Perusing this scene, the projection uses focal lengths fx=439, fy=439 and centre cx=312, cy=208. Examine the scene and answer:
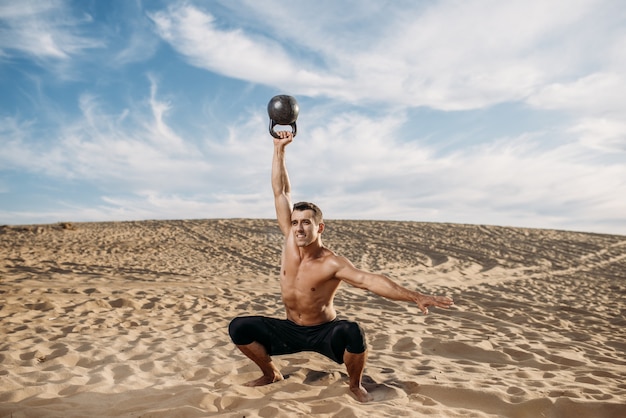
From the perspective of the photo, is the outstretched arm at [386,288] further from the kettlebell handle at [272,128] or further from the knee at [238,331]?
the kettlebell handle at [272,128]

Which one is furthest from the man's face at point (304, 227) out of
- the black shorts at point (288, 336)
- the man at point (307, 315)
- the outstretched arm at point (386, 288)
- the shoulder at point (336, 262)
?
the black shorts at point (288, 336)

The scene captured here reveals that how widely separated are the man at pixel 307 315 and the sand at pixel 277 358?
0.28 metres

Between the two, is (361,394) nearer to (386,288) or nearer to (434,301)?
(386,288)

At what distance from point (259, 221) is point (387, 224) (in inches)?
281

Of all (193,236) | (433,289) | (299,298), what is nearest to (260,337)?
(299,298)

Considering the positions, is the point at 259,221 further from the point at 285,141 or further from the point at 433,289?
the point at 285,141

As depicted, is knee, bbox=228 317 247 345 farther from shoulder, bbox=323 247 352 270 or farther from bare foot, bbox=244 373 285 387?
shoulder, bbox=323 247 352 270

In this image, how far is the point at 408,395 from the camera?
3477 mm

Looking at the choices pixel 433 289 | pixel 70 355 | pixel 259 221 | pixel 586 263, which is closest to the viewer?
pixel 70 355

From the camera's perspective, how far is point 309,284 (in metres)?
3.47

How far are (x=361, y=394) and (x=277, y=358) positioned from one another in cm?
Answer: 140

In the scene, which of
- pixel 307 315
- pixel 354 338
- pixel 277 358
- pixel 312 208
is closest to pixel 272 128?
pixel 312 208

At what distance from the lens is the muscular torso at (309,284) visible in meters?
3.43

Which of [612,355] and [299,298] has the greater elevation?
[299,298]
